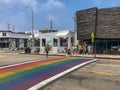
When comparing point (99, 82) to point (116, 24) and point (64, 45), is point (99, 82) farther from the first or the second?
point (64, 45)

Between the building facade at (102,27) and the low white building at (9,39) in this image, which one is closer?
the building facade at (102,27)

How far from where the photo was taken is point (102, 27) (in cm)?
4316

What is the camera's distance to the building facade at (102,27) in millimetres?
41812

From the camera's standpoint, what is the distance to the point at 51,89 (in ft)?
39.5

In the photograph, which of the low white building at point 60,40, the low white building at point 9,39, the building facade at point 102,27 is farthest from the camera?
the low white building at point 9,39

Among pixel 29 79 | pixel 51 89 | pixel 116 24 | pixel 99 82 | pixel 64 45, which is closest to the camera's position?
pixel 51 89

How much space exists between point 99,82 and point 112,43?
30.6 meters

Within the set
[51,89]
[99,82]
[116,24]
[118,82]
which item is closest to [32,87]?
[51,89]

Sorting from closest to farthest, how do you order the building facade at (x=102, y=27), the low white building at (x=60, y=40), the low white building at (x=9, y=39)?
the building facade at (x=102, y=27)
the low white building at (x=60, y=40)
the low white building at (x=9, y=39)

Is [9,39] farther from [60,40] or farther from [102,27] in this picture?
[102,27]

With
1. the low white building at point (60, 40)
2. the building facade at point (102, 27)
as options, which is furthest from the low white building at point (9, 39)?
the building facade at point (102, 27)

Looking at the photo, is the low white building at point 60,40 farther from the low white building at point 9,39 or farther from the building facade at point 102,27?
the low white building at point 9,39

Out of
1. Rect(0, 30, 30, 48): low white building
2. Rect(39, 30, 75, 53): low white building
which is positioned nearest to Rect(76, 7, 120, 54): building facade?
Rect(39, 30, 75, 53): low white building

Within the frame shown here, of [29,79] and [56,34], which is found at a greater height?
[56,34]
